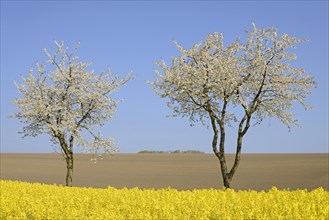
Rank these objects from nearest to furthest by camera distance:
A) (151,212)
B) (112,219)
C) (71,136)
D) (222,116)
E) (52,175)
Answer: (112,219) < (151,212) < (222,116) < (71,136) < (52,175)

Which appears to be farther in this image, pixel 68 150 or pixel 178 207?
pixel 68 150

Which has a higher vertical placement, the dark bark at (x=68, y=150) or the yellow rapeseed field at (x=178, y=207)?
the dark bark at (x=68, y=150)

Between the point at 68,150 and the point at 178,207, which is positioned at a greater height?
the point at 68,150

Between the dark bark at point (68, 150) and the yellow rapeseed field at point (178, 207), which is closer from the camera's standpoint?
the yellow rapeseed field at point (178, 207)

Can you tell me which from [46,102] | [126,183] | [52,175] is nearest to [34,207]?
[46,102]

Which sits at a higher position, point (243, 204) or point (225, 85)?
point (225, 85)

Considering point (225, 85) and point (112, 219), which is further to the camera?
point (225, 85)

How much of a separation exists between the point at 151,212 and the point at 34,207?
331 cm

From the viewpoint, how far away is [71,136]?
30.5 metres

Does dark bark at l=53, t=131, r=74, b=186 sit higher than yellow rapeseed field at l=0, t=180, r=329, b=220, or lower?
higher

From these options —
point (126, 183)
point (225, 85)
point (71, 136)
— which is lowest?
point (126, 183)

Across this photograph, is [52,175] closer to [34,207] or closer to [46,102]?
[46,102]

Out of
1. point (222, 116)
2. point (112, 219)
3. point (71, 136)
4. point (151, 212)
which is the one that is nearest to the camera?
point (112, 219)

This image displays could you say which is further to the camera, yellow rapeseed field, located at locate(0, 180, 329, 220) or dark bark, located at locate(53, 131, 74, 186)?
dark bark, located at locate(53, 131, 74, 186)
